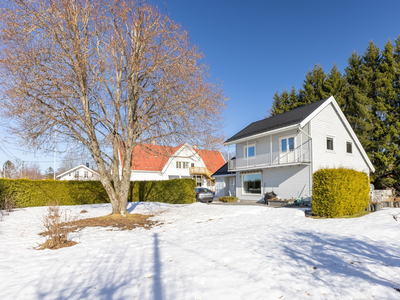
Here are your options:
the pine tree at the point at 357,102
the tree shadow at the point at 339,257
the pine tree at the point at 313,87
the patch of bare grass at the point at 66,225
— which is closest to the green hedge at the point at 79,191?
the patch of bare grass at the point at 66,225

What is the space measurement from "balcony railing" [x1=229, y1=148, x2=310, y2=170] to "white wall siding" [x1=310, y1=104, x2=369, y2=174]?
3.31 feet

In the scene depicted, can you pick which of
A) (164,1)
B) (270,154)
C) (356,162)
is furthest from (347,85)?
(164,1)

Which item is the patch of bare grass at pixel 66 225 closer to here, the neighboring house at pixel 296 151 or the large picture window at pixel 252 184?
the neighboring house at pixel 296 151

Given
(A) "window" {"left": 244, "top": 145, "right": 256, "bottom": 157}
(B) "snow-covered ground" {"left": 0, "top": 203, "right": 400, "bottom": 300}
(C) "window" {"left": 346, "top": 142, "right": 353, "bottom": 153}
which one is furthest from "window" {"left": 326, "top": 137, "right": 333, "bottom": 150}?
(B) "snow-covered ground" {"left": 0, "top": 203, "right": 400, "bottom": 300}

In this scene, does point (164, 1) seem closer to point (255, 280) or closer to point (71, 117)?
point (71, 117)

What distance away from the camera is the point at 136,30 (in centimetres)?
1227

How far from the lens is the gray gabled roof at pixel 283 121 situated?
20.1 meters

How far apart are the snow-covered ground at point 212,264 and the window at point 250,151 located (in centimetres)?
1497

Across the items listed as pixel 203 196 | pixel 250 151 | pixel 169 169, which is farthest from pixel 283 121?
pixel 169 169

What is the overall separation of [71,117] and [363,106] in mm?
26565

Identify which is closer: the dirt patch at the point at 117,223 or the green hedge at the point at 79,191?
the dirt patch at the point at 117,223

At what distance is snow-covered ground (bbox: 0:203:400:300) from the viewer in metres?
4.28

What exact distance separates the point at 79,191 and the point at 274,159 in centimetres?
1623

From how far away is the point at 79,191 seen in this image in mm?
21703
